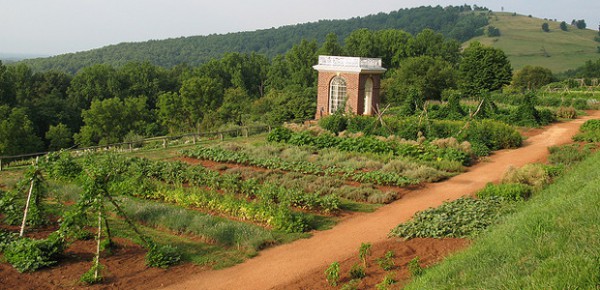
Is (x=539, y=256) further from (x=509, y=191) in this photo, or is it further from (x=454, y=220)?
(x=509, y=191)

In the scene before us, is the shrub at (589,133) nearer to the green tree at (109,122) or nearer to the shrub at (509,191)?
the shrub at (509,191)

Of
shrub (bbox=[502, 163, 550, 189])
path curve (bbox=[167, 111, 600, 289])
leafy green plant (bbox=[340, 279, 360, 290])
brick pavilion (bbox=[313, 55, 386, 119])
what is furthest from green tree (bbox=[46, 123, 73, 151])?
leafy green plant (bbox=[340, 279, 360, 290])

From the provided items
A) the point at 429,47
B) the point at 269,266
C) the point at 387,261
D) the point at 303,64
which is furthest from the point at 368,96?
the point at 303,64

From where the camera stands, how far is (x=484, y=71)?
147 feet

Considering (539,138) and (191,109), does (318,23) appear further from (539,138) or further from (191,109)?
(539,138)

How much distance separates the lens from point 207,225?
10.6 m

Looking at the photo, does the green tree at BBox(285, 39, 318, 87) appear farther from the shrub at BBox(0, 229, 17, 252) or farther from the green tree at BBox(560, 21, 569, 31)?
the green tree at BBox(560, 21, 569, 31)

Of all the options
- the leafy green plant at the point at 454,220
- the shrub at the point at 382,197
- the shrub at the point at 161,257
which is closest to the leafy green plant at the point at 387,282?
the leafy green plant at the point at 454,220

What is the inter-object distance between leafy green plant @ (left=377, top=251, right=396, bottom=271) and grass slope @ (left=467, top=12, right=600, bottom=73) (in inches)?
3233

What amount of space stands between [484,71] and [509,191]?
117ft

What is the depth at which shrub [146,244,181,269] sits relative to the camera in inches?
347

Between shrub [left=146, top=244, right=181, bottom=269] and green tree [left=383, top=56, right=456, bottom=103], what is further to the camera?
green tree [left=383, top=56, right=456, bottom=103]

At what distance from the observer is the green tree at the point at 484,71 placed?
44750 millimetres

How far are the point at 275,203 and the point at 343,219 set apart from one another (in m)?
1.70
